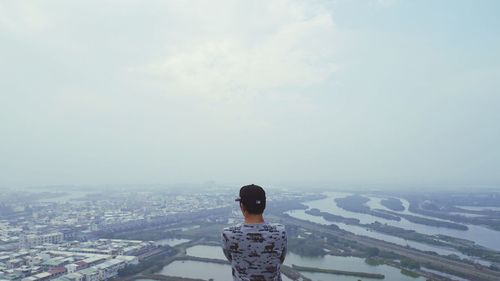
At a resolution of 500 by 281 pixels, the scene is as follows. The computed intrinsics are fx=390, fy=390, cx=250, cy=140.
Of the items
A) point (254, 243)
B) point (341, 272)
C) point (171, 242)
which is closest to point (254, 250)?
point (254, 243)

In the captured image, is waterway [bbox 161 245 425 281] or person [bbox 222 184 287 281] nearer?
person [bbox 222 184 287 281]

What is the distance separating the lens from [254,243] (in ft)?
2.23

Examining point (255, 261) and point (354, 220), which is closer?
point (255, 261)

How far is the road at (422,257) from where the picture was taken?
752 centimetres

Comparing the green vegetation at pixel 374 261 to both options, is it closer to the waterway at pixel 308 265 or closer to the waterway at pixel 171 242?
the waterway at pixel 308 265

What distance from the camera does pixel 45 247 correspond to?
9578 mm

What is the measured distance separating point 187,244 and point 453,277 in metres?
6.27

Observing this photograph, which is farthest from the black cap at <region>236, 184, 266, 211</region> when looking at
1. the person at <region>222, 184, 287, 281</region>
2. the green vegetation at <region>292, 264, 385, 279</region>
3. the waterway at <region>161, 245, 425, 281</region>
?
the green vegetation at <region>292, 264, 385, 279</region>

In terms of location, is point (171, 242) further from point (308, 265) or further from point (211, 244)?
point (308, 265)

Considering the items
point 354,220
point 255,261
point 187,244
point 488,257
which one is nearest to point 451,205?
point 354,220

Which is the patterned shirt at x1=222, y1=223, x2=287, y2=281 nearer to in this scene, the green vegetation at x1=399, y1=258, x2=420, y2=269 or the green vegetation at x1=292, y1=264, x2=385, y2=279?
the green vegetation at x1=292, y1=264, x2=385, y2=279

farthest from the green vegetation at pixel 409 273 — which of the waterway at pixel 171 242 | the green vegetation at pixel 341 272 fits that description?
the waterway at pixel 171 242

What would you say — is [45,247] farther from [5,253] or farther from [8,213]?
[8,213]

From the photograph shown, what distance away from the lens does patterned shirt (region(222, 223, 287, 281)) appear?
0.68 meters
